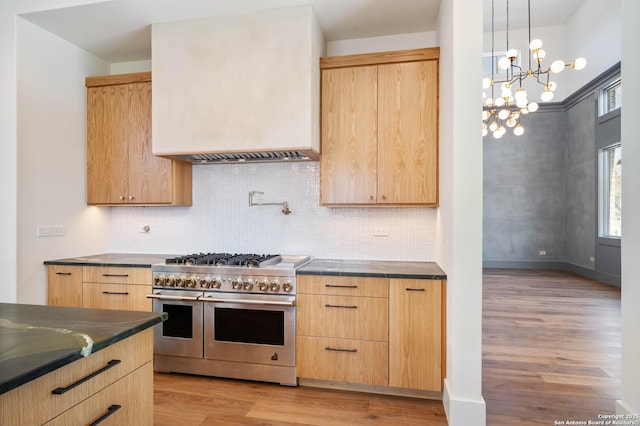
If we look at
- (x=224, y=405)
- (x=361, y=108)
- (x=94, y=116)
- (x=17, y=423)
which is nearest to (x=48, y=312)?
(x=17, y=423)

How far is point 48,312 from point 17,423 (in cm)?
62

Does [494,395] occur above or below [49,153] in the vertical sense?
below

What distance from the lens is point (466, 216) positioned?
2127 millimetres

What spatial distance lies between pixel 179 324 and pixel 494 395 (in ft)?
8.06

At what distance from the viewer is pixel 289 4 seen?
2719 millimetres

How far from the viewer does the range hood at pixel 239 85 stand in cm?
273

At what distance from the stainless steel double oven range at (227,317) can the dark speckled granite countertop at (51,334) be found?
1.31 metres

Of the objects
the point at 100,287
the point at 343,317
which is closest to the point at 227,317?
the point at 343,317

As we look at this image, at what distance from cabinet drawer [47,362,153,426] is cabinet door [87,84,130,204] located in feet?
8.04

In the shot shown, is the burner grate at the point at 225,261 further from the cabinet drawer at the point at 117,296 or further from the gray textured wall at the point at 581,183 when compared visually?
the gray textured wall at the point at 581,183

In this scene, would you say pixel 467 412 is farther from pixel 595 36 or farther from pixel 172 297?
pixel 595 36

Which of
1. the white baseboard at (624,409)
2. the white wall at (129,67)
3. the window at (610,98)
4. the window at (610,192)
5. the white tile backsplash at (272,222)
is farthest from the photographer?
the window at (610,192)

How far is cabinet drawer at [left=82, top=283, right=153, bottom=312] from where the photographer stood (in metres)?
2.90

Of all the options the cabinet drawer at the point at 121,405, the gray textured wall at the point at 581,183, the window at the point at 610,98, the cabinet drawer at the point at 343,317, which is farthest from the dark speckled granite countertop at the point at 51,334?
the gray textured wall at the point at 581,183
